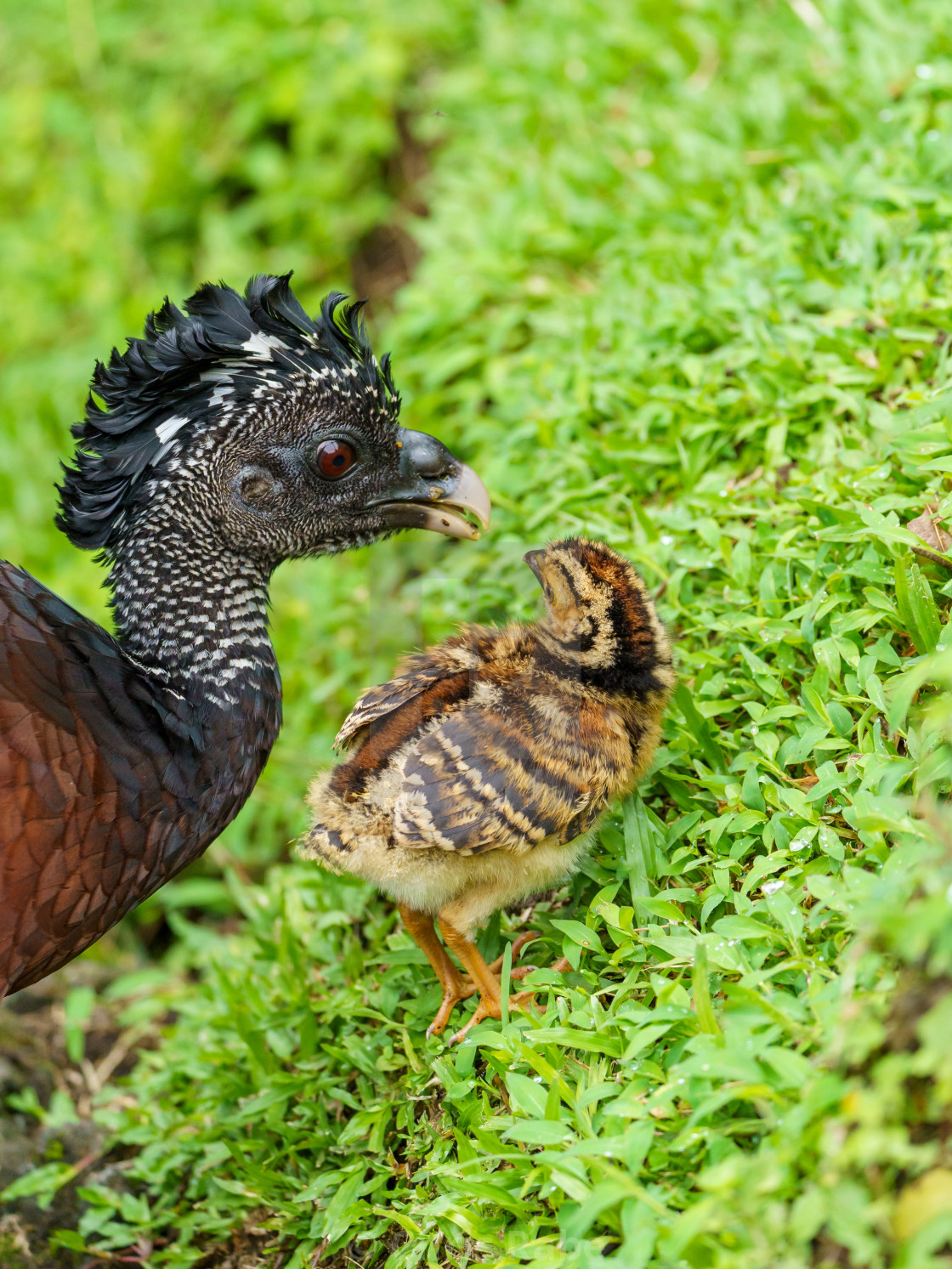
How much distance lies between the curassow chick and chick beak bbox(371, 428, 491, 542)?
15.4 inches

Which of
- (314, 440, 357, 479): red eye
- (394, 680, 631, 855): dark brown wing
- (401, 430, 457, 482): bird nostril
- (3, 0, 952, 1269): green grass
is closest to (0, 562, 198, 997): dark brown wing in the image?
(394, 680, 631, 855): dark brown wing

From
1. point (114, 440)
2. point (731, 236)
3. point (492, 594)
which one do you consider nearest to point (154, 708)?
point (114, 440)

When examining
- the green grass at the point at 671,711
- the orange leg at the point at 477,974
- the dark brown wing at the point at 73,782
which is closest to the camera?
the green grass at the point at 671,711

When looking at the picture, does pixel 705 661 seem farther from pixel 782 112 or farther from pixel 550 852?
pixel 782 112

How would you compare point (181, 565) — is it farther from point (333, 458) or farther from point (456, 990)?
point (456, 990)

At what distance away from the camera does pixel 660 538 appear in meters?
3.88

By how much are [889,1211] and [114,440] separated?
270cm

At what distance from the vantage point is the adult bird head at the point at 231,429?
10.7 feet

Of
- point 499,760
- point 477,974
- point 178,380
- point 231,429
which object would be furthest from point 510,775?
point 178,380

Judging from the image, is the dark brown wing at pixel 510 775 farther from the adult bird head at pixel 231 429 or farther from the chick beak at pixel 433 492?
the adult bird head at pixel 231 429

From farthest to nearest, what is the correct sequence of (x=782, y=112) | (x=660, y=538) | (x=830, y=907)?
(x=782, y=112), (x=660, y=538), (x=830, y=907)

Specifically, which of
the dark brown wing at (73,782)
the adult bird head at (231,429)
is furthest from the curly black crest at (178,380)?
the dark brown wing at (73,782)

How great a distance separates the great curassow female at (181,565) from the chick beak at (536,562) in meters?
0.31

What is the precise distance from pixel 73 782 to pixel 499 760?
41.8 inches
